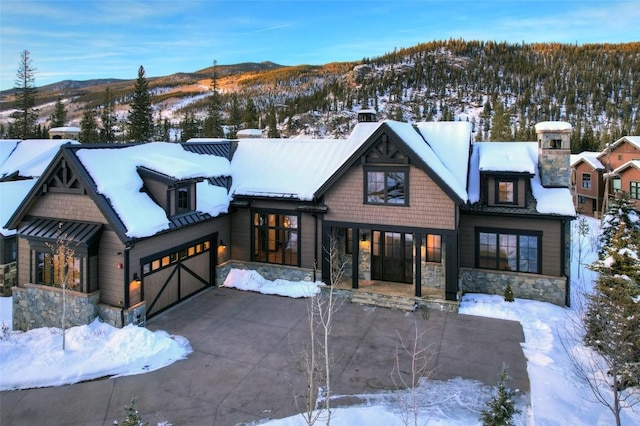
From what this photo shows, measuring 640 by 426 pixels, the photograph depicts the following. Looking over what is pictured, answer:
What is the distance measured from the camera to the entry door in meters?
16.6

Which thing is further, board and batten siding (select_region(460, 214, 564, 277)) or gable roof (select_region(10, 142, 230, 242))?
board and batten siding (select_region(460, 214, 564, 277))

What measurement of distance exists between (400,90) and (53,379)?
482ft

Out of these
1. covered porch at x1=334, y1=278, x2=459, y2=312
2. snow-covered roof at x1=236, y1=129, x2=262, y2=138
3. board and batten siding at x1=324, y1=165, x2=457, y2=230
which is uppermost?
snow-covered roof at x1=236, y1=129, x2=262, y2=138

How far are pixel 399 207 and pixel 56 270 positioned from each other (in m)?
11.8

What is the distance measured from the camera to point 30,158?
21.6m


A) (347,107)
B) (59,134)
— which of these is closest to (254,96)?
(347,107)

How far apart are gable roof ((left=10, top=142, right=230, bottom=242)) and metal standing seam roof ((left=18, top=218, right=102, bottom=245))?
0.67 metres

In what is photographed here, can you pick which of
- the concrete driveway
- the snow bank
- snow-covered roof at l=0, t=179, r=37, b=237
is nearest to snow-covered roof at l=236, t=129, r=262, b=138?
the snow bank

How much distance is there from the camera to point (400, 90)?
144500mm

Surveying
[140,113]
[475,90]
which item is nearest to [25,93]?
[140,113]

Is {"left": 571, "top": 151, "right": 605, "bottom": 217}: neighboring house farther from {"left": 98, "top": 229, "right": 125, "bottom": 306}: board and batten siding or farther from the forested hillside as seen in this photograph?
the forested hillside

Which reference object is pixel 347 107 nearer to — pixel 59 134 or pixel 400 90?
pixel 400 90

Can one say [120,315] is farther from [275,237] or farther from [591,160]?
[591,160]

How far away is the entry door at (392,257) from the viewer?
16625 millimetres
